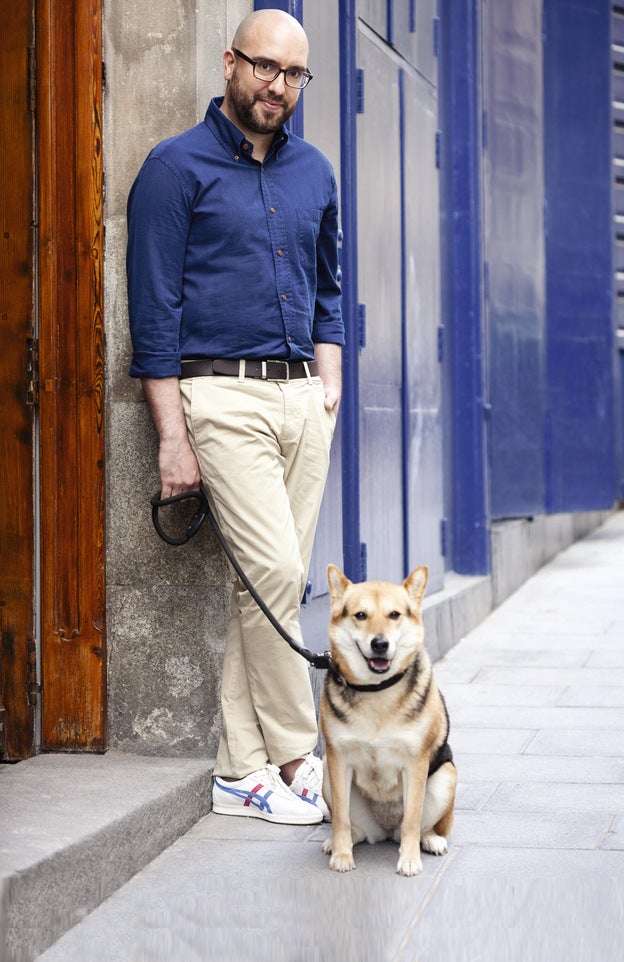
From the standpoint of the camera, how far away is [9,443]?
456 cm

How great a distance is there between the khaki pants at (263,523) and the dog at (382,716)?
38 cm

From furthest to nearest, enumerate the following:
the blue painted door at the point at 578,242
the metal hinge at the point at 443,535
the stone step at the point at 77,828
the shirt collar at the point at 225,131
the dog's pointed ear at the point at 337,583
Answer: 1. the blue painted door at the point at 578,242
2. the metal hinge at the point at 443,535
3. the shirt collar at the point at 225,131
4. the dog's pointed ear at the point at 337,583
5. the stone step at the point at 77,828

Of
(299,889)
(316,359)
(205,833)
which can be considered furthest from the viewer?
(316,359)

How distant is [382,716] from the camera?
3934 millimetres

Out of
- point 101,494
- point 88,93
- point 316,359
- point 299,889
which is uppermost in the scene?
point 88,93

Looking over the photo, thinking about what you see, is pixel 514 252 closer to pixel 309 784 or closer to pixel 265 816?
pixel 309 784

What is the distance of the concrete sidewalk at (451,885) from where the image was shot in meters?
3.36

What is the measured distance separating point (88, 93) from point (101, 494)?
124cm

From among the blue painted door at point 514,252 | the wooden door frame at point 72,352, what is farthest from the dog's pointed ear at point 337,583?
the blue painted door at point 514,252

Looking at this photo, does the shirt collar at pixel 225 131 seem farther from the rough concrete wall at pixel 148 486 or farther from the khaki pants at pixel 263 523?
the khaki pants at pixel 263 523

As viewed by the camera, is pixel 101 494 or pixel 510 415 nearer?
pixel 101 494

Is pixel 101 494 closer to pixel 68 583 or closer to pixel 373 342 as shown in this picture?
pixel 68 583

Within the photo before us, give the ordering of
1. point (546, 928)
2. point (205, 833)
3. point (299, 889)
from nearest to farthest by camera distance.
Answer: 1. point (546, 928)
2. point (299, 889)
3. point (205, 833)

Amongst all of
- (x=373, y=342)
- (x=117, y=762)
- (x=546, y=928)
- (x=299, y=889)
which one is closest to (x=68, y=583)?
(x=117, y=762)
